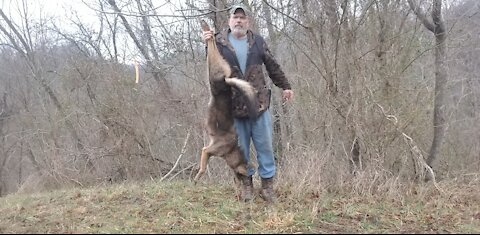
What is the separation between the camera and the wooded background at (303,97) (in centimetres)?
689

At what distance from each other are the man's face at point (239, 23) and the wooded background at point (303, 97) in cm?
195

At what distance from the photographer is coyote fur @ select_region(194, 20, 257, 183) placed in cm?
521

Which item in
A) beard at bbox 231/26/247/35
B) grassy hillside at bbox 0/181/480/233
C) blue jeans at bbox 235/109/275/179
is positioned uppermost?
beard at bbox 231/26/247/35

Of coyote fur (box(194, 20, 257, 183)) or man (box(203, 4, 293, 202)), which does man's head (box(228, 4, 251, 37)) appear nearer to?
man (box(203, 4, 293, 202))

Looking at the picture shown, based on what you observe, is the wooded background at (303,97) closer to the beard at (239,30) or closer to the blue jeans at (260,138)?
the blue jeans at (260,138)

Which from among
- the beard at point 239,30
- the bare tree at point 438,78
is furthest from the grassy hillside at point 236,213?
the bare tree at point 438,78

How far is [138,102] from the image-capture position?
1266 cm

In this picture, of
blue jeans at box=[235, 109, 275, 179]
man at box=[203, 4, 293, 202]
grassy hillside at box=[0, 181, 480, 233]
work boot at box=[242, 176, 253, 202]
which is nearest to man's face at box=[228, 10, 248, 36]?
man at box=[203, 4, 293, 202]

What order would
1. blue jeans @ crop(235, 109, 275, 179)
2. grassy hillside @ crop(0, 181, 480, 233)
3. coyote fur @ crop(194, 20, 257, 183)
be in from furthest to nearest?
blue jeans @ crop(235, 109, 275, 179)
coyote fur @ crop(194, 20, 257, 183)
grassy hillside @ crop(0, 181, 480, 233)

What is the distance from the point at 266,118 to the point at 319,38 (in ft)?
7.03

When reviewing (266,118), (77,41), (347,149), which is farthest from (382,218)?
(77,41)

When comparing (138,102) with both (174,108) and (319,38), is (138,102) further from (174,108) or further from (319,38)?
(319,38)

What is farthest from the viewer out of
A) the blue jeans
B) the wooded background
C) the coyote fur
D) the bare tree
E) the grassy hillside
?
the bare tree

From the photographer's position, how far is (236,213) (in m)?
4.87
